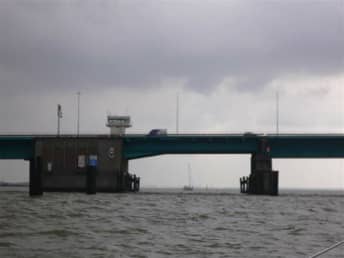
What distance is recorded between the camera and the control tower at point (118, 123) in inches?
4498

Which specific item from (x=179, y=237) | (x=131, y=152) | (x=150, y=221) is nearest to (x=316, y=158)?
(x=131, y=152)

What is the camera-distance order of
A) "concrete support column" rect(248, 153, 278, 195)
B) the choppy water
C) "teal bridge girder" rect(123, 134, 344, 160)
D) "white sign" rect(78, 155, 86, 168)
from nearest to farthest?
the choppy water < "teal bridge girder" rect(123, 134, 344, 160) < "concrete support column" rect(248, 153, 278, 195) < "white sign" rect(78, 155, 86, 168)

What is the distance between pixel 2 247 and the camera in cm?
2227

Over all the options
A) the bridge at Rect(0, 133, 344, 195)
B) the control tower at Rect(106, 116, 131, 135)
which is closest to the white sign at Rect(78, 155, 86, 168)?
the bridge at Rect(0, 133, 344, 195)

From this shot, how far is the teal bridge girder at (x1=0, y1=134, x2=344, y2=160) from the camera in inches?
3733

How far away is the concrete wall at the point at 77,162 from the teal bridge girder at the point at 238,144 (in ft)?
7.77

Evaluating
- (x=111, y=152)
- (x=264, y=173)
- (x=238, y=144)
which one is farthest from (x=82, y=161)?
(x=264, y=173)

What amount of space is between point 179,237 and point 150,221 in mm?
7121

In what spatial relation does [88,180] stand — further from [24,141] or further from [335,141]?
[335,141]

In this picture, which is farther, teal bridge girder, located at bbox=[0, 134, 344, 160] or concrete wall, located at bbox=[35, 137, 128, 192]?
concrete wall, located at bbox=[35, 137, 128, 192]

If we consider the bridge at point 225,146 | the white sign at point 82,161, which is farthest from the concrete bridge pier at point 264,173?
the white sign at point 82,161

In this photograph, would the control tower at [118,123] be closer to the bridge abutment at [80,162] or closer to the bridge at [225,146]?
the bridge at [225,146]

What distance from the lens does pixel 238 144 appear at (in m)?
96.8

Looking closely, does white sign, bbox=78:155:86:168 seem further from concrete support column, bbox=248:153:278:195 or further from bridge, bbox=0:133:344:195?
concrete support column, bbox=248:153:278:195
